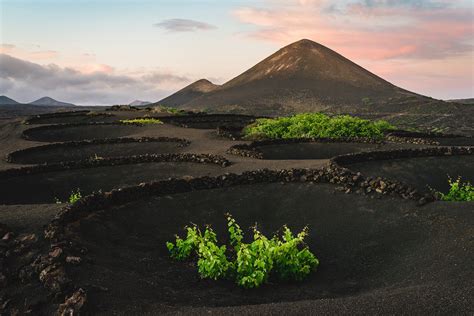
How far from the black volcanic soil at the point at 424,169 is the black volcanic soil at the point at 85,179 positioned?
245 inches

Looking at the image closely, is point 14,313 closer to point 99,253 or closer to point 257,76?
point 99,253

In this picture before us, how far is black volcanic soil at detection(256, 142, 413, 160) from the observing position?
25469 millimetres

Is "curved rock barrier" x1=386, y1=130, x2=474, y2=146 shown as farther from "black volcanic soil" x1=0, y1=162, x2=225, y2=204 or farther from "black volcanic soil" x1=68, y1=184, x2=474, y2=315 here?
"black volcanic soil" x1=68, y1=184, x2=474, y2=315

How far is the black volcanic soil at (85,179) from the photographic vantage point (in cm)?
1823

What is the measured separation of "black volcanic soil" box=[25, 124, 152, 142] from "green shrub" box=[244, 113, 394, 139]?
1065 centimetres

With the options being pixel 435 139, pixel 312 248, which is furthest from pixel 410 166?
pixel 435 139

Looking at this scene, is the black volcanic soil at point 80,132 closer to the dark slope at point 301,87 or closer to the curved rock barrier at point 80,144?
the curved rock barrier at point 80,144

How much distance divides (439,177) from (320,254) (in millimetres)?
10914

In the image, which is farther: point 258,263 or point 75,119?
point 75,119

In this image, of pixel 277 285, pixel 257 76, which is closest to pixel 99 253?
pixel 277 285

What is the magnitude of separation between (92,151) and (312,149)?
1277 centimetres

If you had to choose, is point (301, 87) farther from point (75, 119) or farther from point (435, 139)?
point (435, 139)

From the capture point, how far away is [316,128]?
108 feet

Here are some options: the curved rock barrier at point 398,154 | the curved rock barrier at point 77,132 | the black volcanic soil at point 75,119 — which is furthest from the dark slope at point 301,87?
the curved rock barrier at point 398,154
